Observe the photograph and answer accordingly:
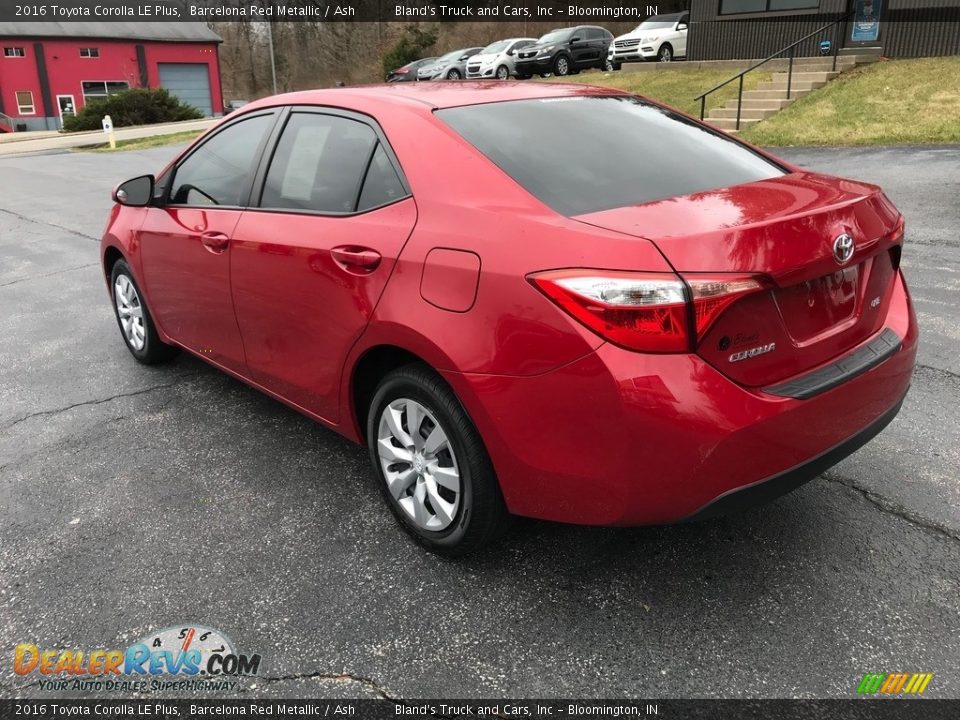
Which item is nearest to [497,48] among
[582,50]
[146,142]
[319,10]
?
[582,50]

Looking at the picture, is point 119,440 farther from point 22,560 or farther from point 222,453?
point 22,560

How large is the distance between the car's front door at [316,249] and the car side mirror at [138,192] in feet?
3.45

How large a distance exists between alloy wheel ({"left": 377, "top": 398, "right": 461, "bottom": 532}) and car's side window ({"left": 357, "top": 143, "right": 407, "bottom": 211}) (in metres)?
0.74

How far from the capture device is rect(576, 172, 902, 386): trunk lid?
2215 mm

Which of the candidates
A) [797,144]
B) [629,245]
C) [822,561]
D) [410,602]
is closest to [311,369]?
[410,602]

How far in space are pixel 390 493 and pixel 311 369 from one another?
2.09 ft

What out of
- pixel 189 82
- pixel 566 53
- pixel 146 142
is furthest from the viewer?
pixel 189 82

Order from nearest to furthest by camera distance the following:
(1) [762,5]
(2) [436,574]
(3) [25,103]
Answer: (2) [436,574], (1) [762,5], (3) [25,103]

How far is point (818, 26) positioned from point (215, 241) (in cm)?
2084

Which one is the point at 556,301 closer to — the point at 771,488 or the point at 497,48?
the point at 771,488

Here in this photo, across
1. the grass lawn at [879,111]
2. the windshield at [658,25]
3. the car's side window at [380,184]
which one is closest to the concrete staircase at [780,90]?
the grass lawn at [879,111]

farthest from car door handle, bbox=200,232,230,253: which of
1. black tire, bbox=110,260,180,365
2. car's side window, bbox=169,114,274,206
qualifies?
black tire, bbox=110,260,180,365

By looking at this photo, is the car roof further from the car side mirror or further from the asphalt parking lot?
the asphalt parking lot

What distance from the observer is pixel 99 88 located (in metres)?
49.4
